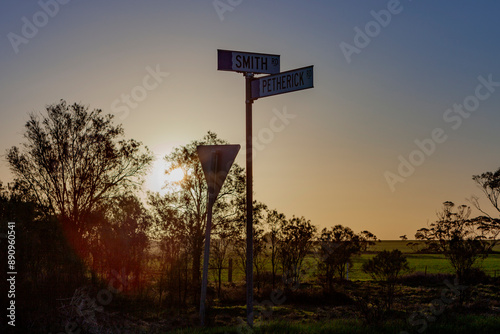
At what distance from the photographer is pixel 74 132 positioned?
1246 inches

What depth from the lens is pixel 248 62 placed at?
33.9 feet

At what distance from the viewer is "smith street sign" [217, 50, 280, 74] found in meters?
10.1

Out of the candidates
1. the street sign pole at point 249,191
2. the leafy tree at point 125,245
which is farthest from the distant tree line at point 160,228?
the street sign pole at point 249,191

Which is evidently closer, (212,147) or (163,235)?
(212,147)

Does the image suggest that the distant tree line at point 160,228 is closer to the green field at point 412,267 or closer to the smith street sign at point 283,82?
the green field at point 412,267

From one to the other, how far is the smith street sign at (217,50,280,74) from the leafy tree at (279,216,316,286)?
19828mm

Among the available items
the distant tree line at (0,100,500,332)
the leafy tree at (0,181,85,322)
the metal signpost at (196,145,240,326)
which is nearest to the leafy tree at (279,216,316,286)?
the distant tree line at (0,100,500,332)

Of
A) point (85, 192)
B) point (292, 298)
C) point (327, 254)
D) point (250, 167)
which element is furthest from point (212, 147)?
point (85, 192)

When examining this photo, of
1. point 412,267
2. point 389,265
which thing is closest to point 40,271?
point 389,265

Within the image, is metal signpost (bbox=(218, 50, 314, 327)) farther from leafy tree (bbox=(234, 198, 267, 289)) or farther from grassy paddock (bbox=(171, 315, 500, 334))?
leafy tree (bbox=(234, 198, 267, 289))

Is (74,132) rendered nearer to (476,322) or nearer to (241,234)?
(241,234)

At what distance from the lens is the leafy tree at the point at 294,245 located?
96.7 feet

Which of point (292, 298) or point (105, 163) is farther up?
point (105, 163)

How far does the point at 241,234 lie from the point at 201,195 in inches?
125
